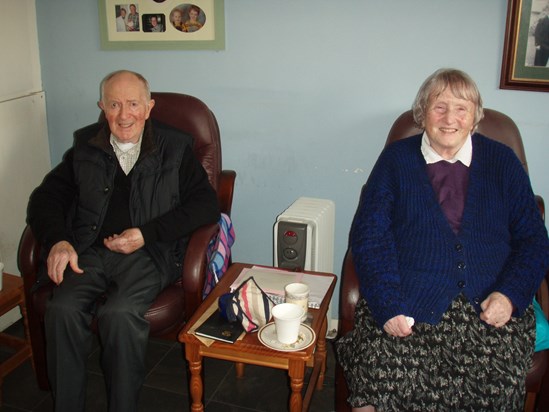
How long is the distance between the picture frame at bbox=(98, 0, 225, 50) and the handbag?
120cm

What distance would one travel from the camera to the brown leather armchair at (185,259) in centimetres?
194

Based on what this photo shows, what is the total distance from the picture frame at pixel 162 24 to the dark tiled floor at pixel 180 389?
1372mm

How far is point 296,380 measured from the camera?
5.57 feet

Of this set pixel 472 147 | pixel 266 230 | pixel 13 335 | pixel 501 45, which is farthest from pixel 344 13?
pixel 13 335

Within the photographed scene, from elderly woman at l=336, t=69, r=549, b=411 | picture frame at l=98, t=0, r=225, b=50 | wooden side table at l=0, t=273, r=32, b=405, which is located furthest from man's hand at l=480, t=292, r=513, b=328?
wooden side table at l=0, t=273, r=32, b=405

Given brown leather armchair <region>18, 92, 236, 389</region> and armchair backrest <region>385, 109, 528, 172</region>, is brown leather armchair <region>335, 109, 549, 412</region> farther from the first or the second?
brown leather armchair <region>18, 92, 236, 389</region>

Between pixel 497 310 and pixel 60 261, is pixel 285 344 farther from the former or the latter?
pixel 60 261

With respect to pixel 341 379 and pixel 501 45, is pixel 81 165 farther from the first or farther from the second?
pixel 501 45

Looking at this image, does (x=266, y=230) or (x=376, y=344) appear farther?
(x=266, y=230)

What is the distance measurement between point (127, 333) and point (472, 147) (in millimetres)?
1284

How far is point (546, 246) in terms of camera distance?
1781 millimetres

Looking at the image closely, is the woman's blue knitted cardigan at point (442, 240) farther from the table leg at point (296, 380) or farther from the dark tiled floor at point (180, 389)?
the dark tiled floor at point (180, 389)

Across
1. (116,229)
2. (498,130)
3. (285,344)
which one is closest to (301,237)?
(285,344)

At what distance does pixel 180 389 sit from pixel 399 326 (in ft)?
3.34
